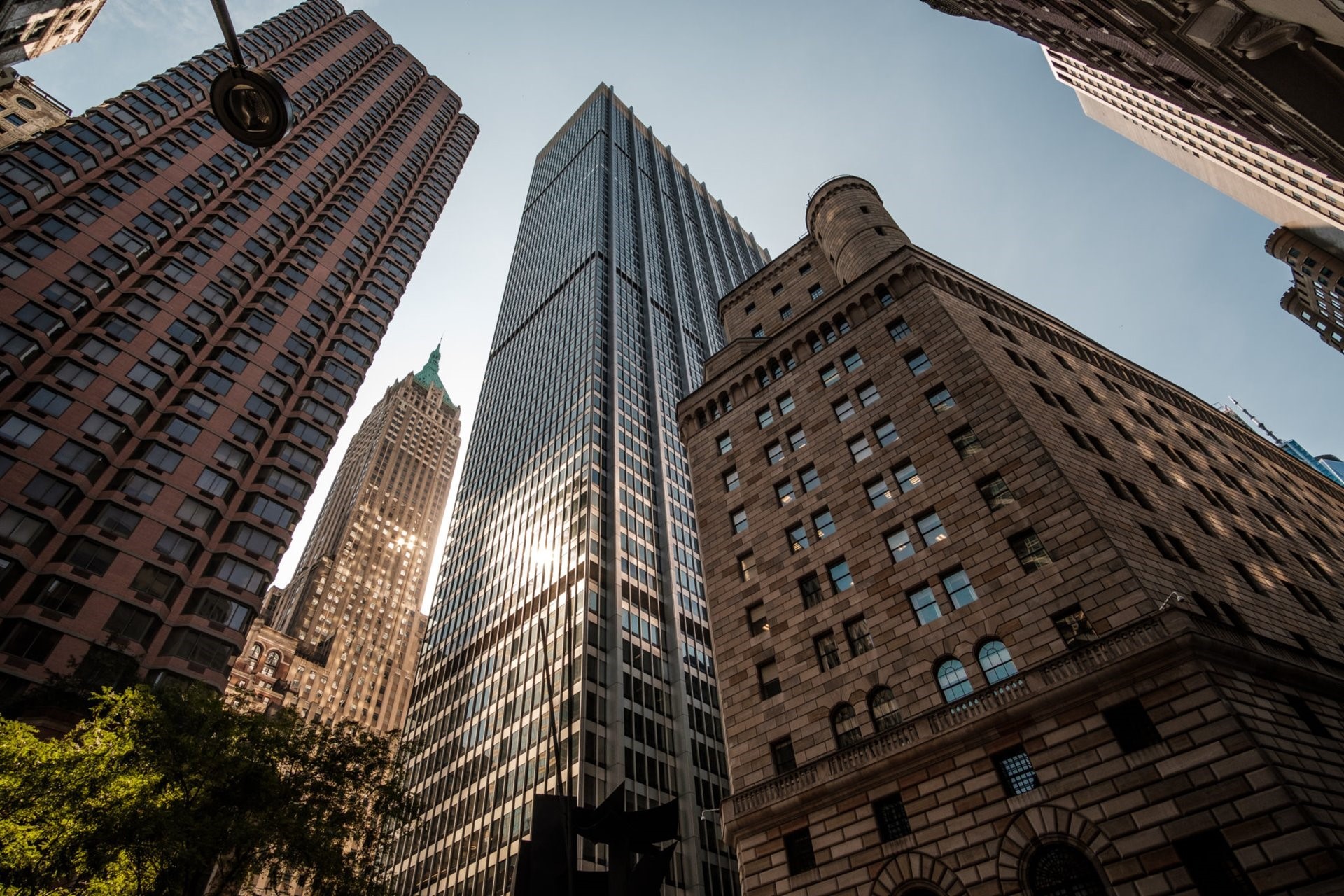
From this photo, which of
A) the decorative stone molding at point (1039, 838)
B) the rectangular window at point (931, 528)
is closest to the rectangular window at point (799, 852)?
the decorative stone molding at point (1039, 838)

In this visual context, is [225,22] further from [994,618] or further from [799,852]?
[799,852]

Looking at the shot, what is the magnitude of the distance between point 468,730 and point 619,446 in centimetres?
3986

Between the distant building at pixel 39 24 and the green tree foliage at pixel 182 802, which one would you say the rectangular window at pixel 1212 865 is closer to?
the green tree foliage at pixel 182 802

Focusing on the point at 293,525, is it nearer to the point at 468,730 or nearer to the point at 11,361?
the point at 11,361

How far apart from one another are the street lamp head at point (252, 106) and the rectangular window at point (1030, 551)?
86.7ft

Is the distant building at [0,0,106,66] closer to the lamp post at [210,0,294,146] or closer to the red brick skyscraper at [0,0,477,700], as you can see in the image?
the red brick skyscraper at [0,0,477,700]

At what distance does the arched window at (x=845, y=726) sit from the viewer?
2733 cm

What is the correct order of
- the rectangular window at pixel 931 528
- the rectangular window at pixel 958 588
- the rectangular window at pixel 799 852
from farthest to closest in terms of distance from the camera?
1. the rectangular window at pixel 931 528
2. the rectangular window at pixel 958 588
3. the rectangular window at pixel 799 852

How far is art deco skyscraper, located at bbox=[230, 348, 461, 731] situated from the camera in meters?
132

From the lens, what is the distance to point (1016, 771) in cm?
2273

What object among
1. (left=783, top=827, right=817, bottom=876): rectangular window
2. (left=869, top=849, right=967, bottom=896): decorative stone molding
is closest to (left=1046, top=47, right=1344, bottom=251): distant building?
(left=869, top=849, right=967, bottom=896): decorative stone molding

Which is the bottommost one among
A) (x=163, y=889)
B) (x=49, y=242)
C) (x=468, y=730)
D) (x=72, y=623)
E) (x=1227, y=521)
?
(x=163, y=889)

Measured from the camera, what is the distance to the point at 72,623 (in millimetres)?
41375

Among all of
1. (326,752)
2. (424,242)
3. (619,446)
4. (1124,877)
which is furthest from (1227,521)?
(424,242)
